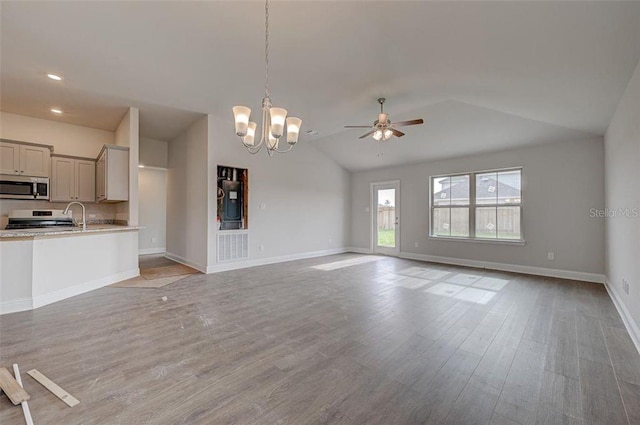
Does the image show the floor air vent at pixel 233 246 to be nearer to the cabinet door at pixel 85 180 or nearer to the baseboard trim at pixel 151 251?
the cabinet door at pixel 85 180

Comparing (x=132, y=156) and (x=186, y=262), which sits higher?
(x=132, y=156)

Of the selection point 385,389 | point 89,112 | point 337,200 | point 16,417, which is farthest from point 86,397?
point 337,200

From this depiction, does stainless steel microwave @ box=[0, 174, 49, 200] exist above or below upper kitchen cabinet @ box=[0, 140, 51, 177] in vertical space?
below

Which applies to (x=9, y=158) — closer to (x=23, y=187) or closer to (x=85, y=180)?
(x=23, y=187)

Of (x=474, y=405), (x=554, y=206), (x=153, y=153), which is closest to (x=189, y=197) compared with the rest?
(x=153, y=153)

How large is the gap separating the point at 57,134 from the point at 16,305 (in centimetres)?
391

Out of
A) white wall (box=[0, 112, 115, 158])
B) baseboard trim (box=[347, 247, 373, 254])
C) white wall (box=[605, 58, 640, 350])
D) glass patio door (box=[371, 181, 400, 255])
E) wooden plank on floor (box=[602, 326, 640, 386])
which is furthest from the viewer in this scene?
baseboard trim (box=[347, 247, 373, 254])

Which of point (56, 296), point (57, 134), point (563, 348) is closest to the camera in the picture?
point (563, 348)

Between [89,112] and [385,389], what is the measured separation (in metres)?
6.41

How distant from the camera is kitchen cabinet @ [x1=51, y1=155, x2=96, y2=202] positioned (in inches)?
203

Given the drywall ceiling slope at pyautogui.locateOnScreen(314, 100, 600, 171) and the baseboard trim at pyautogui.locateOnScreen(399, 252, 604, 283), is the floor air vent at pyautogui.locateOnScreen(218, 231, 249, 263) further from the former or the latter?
the baseboard trim at pyautogui.locateOnScreen(399, 252, 604, 283)

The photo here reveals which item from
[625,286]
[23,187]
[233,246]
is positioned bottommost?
[625,286]

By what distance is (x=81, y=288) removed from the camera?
3906 mm

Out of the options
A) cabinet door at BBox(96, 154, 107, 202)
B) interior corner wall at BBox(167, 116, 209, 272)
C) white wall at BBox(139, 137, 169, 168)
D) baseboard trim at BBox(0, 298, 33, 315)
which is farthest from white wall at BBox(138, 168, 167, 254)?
baseboard trim at BBox(0, 298, 33, 315)
